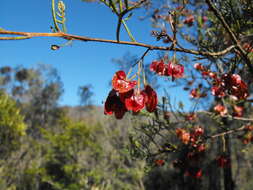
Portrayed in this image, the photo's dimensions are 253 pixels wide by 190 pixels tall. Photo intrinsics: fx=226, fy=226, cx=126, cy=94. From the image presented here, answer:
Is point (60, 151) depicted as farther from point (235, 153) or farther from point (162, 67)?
point (162, 67)

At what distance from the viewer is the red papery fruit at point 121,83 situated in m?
0.92

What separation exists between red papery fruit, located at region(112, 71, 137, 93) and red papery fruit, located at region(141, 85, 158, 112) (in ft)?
0.23

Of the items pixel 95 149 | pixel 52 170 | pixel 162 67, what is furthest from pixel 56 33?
pixel 52 170

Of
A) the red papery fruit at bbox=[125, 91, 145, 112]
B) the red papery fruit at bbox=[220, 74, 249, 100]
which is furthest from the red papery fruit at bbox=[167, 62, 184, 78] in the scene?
the red papery fruit at bbox=[125, 91, 145, 112]

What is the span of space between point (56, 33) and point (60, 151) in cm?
1006

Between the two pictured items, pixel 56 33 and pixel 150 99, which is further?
pixel 150 99

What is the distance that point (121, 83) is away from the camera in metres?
0.94

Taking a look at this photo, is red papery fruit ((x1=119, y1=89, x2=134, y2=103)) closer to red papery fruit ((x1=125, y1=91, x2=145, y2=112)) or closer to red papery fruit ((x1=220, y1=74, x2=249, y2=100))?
red papery fruit ((x1=125, y1=91, x2=145, y2=112))

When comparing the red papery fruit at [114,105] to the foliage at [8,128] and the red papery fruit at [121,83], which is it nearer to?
the red papery fruit at [121,83]

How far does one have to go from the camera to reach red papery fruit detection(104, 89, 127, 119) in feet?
3.15

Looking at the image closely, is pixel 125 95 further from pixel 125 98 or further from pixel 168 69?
pixel 168 69

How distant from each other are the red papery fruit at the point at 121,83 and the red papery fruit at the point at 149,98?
69mm

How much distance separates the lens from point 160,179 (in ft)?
36.0

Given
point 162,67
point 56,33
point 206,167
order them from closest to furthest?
point 56,33, point 162,67, point 206,167
